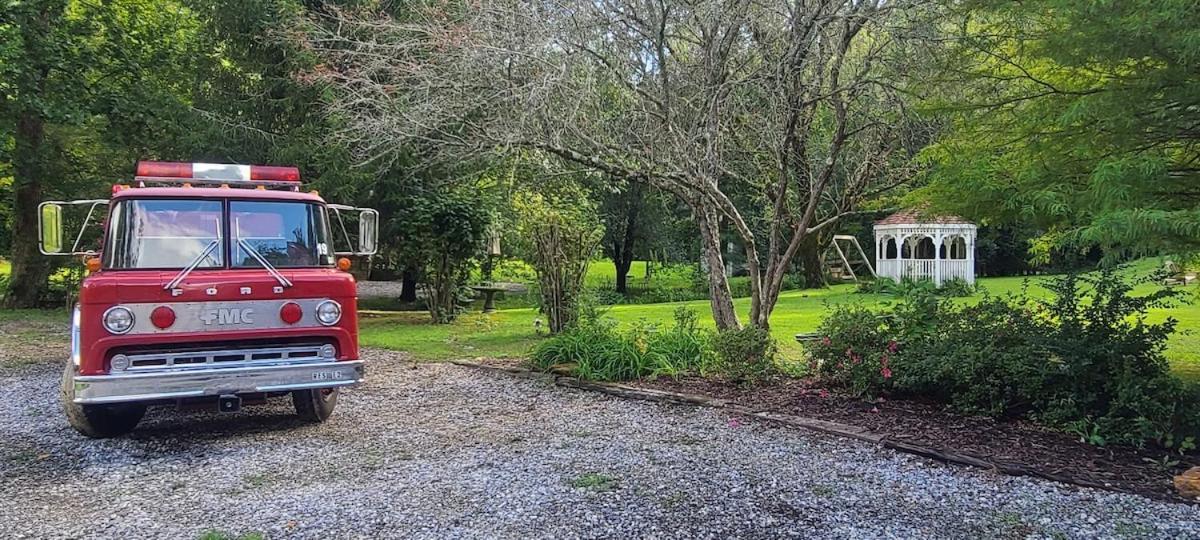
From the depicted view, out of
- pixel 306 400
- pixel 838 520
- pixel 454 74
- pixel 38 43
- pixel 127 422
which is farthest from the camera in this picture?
pixel 38 43

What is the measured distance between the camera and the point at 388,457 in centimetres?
534

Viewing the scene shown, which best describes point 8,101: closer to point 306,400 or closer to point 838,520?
point 306,400

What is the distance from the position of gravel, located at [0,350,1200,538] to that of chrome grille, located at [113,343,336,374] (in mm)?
673

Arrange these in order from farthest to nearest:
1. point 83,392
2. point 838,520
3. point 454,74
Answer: point 454,74 < point 83,392 < point 838,520

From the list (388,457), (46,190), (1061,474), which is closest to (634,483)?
(388,457)

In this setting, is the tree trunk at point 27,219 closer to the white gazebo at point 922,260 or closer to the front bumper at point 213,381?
the front bumper at point 213,381

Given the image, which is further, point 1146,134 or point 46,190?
point 46,190

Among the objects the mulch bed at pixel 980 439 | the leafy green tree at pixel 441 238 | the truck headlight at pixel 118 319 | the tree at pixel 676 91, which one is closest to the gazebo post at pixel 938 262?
the leafy green tree at pixel 441 238

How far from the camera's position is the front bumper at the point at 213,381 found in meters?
5.00

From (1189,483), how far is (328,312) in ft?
18.4

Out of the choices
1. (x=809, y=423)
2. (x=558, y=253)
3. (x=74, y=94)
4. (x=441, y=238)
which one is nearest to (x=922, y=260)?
(x=441, y=238)

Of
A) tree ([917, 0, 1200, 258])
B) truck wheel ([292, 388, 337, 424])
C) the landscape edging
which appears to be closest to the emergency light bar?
truck wheel ([292, 388, 337, 424])

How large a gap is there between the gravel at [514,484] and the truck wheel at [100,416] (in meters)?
0.11

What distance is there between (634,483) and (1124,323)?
3.88 m
